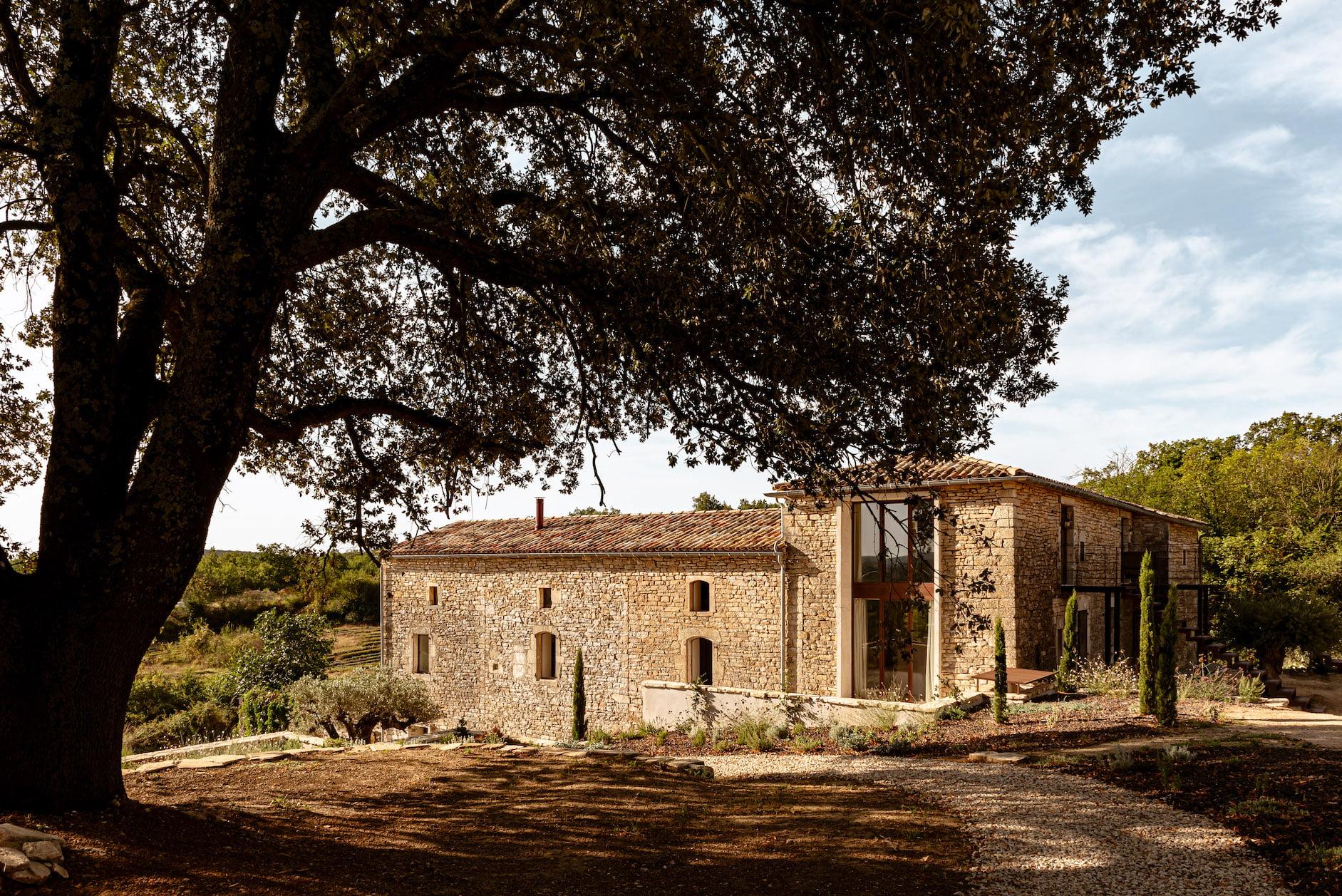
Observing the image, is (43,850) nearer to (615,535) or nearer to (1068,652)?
(1068,652)

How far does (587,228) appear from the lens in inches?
283

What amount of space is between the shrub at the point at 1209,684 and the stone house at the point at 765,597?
214cm

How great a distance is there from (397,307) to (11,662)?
205 inches

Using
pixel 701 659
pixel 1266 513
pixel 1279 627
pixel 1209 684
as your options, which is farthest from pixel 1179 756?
pixel 1266 513

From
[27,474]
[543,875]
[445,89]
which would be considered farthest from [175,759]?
[445,89]

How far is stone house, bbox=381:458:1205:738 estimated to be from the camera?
16438 mm

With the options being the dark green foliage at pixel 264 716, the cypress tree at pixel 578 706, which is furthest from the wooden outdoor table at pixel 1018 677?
the dark green foliage at pixel 264 716

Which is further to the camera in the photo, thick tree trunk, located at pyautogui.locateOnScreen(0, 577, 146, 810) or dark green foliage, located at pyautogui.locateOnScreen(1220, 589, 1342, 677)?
dark green foliage, located at pyautogui.locateOnScreen(1220, 589, 1342, 677)

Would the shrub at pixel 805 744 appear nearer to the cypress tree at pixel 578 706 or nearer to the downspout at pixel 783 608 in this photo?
the cypress tree at pixel 578 706

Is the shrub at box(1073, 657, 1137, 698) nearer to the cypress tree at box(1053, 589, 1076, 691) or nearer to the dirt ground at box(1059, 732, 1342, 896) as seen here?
the cypress tree at box(1053, 589, 1076, 691)

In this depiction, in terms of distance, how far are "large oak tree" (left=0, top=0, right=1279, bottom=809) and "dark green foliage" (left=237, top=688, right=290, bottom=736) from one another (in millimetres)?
11865

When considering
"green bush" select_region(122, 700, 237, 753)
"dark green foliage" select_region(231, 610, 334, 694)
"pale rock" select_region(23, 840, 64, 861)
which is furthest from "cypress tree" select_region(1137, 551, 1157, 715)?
"dark green foliage" select_region(231, 610, 334, 694)

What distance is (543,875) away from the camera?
17.7 ft

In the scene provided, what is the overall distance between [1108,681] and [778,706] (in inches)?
229
